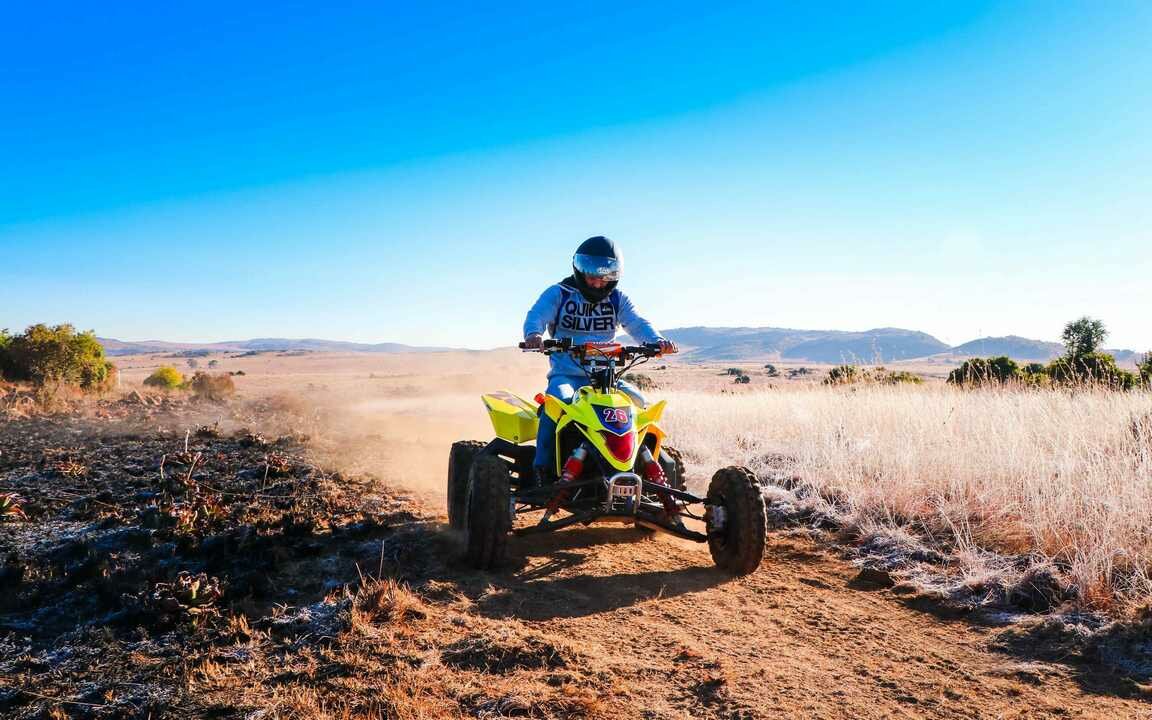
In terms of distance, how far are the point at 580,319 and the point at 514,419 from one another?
1310 millimetres

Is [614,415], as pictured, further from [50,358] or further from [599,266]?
[50,358]

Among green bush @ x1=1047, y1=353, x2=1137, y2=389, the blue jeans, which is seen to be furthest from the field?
green bush @ x1=1047, y1=353, x2=1137, y2=389

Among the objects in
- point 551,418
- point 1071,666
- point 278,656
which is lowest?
point 1071,666

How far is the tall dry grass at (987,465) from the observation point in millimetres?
5453

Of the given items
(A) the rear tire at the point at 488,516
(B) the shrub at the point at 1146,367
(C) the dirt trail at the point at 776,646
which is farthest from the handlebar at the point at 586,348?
(B) the shrub at the point at 1146,367

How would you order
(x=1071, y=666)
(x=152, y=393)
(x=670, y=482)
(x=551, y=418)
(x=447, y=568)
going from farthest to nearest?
(x=152, y=393), (x=670, y=482), (x=551, y=418), (x=447, y=568), (x=1071, y=666)

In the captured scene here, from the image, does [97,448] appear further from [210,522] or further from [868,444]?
[868,444]

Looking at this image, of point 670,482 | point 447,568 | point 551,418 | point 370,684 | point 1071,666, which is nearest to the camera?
point 370,684

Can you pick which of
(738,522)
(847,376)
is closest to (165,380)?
(847,376)

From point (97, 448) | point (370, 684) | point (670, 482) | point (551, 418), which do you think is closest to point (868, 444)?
point (670, 482)

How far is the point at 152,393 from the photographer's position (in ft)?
60.9

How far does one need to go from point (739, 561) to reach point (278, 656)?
11.9ft

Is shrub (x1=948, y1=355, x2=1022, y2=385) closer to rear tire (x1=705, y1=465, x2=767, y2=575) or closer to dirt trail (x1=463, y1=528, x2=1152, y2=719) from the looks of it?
rear tire (x1=705, y1=465, x2=767, y2=575)

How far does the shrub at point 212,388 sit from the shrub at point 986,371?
2054 cm
